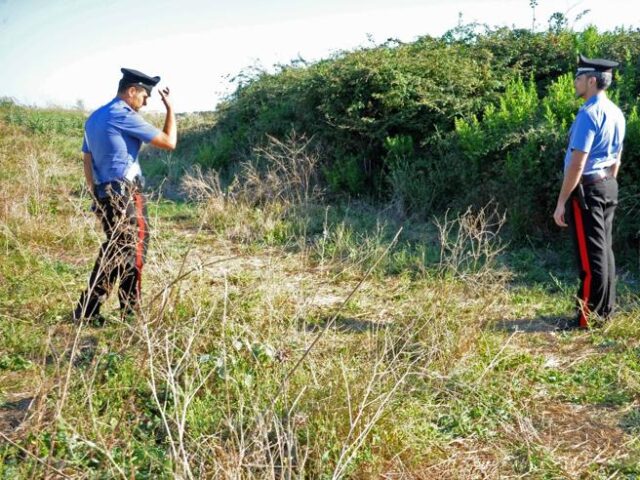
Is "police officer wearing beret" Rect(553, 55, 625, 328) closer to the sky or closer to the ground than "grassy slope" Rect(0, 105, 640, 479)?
closer to the sky

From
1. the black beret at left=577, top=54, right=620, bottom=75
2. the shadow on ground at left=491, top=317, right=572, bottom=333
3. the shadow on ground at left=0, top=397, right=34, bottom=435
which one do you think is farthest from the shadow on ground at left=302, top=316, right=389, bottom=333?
the black beret at left=577, top=54, right=620, bottom=75

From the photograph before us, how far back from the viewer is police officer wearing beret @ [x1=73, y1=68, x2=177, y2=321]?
4.96m

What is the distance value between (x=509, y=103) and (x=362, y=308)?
4.37m

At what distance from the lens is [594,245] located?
506cm

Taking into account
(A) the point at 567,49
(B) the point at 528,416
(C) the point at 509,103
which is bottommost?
(B) the point at 528,416

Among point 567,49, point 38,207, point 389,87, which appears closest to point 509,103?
point 389,87

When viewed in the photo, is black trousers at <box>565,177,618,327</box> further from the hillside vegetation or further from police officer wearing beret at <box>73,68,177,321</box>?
police officer wearing beret at <box>73,68,177,321</box>

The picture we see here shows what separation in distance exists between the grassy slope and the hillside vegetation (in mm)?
21

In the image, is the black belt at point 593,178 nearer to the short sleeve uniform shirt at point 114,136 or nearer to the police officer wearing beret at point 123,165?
the police officer wearing beret at point 123,165

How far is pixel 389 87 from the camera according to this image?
372 inches

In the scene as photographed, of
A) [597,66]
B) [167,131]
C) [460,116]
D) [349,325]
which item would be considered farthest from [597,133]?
[460,116]

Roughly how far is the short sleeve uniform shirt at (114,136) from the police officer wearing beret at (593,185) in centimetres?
347

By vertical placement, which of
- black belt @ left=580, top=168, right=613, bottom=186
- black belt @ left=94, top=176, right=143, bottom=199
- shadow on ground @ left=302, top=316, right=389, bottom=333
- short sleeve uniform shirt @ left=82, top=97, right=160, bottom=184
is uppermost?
short sleeve uniform shirt @ left=82, top=97, right=160, bottom=184

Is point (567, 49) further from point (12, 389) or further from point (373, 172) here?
point (12, 389)
